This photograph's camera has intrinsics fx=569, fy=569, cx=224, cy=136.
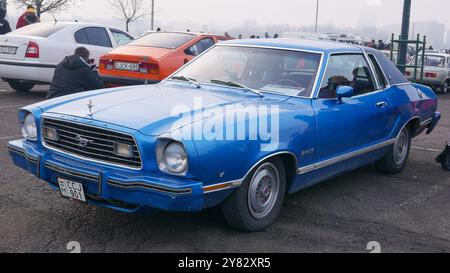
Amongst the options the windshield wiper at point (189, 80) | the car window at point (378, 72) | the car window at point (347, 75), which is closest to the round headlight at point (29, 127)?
the windshield wiper at point (189, 80)

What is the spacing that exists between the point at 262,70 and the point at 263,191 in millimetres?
1356

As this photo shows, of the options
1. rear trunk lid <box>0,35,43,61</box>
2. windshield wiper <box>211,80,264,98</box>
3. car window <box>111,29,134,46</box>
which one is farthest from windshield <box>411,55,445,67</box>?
windshield wiper <box>211,80,264,98</box>

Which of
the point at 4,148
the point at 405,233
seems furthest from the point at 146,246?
the point at 4,148

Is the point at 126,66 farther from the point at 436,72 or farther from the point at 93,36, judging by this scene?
the point at 436,72

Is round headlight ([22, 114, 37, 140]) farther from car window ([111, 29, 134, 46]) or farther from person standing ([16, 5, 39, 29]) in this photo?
person standing ([16, 5, 39, 29])

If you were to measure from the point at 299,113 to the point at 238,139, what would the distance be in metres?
0.82

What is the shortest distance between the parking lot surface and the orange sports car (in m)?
4.02

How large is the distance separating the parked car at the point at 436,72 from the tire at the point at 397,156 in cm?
1226

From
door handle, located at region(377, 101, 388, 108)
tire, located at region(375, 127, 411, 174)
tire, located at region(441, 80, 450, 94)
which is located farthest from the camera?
tire, located at region(441, 80, 450, 94)

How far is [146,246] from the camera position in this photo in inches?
160

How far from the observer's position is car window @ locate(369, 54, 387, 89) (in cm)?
617

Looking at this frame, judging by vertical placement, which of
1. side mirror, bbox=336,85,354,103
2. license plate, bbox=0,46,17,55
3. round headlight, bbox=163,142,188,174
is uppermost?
side mirror, bbox=336,85,354,103

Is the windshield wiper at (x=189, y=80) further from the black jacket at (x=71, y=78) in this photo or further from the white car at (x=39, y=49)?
the white car at (x=39, y=49)
